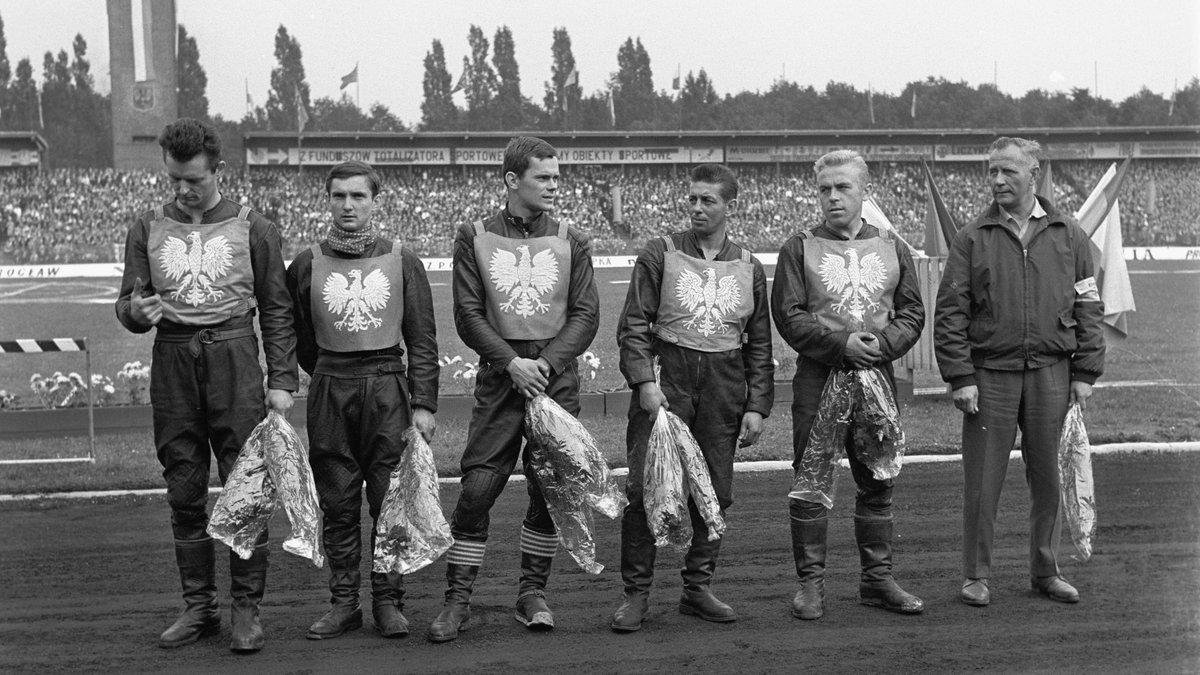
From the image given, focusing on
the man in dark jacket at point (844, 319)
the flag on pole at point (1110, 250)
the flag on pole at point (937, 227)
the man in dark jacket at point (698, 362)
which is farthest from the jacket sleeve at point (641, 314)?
the flag on pole at point (937, 227)

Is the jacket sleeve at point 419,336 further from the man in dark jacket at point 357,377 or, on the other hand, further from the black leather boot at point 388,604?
the black leather boot at point 388,604

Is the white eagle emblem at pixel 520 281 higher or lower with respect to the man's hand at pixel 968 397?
higher

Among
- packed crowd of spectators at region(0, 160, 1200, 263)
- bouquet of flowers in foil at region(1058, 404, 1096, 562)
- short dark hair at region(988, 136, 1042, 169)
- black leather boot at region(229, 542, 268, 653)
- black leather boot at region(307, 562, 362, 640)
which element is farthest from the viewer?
packed crowd of spectators at region(0, 160, 1200, 263)

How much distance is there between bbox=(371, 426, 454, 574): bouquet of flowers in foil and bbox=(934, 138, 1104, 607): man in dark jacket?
268 cm

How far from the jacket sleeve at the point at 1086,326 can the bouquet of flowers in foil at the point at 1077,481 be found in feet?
0.78

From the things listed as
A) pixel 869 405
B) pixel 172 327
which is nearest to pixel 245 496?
pixel 172 327

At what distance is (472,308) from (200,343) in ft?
4.14

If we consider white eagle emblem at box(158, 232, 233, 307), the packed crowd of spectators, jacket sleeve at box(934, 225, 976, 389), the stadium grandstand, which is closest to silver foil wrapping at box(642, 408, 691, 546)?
jacket sleeve at box(934, 225, 976, 389)

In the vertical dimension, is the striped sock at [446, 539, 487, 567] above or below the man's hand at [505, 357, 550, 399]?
below

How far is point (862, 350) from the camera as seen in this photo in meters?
5.45

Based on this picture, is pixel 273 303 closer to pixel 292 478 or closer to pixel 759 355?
pixel 292 478

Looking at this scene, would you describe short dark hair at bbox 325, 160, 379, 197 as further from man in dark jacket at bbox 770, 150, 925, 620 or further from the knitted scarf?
man in dark jacket at bbox 770, 150, 925, 620

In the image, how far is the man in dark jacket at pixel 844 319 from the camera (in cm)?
552

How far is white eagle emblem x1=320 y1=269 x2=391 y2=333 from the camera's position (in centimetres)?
527
